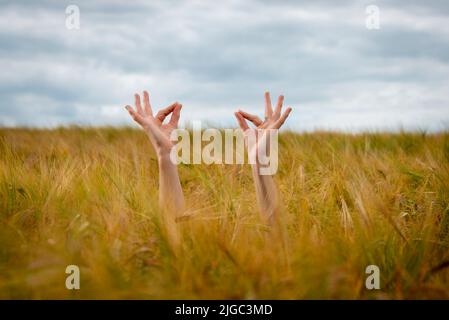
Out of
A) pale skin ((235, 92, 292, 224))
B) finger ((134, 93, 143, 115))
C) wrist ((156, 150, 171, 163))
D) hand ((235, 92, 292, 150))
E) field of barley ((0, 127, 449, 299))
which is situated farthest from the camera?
finger ((134, 93, 143, 115))

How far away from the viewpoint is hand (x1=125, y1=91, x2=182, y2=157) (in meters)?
3.05

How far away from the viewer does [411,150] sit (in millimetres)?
6695

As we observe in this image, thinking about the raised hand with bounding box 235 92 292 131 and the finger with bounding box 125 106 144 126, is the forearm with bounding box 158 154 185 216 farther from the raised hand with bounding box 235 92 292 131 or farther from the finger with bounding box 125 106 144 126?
the raised hand with bounding box 235 92 292 131

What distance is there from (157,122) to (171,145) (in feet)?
0.97

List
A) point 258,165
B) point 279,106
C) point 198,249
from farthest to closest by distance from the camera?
point 279,106, point 258,165, point 198,249

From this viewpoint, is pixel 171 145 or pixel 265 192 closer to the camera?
pixel 265 192

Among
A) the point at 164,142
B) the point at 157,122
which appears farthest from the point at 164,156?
the point at 157,122

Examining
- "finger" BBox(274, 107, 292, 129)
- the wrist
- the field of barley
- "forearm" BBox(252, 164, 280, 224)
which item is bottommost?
the field of barley

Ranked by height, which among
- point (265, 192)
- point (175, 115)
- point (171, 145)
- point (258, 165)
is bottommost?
point (265, 192)

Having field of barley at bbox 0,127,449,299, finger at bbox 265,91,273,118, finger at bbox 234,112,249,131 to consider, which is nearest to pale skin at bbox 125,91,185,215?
field of barley at bbox 0,127,449,299

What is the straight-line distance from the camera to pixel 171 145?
3078 millimetres

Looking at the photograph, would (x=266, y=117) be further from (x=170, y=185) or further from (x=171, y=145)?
(x=170, y=185)

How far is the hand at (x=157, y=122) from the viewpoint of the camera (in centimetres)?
305

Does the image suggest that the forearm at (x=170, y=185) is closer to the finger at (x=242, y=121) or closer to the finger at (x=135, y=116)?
the finger at (x=135, y=116)
